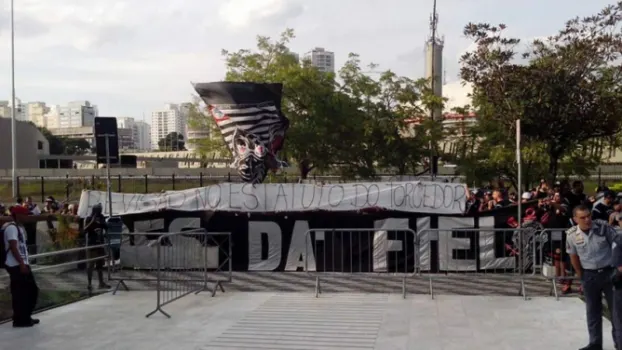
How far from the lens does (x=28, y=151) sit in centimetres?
7744

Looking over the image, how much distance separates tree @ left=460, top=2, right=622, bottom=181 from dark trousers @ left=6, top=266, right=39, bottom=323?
12.6 metres

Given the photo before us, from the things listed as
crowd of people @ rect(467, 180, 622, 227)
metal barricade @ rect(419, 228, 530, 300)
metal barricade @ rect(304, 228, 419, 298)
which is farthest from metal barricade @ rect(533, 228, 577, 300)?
Result: metal barricade @ rect(304, 228, 419, 298)

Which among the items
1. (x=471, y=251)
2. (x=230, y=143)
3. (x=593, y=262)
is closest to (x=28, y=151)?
(x=230, y=143)

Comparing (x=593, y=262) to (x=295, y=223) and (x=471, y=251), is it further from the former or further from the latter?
(x=295, y=223)

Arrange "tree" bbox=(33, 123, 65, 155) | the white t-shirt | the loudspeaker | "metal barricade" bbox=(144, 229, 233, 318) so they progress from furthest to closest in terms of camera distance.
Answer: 1. "tree" bbox=(33, 123, 65, 155)
2. the loudspeaker
3. "metal barricade" bbox=(144, 229, 233, 318)
4. the white t-shirt

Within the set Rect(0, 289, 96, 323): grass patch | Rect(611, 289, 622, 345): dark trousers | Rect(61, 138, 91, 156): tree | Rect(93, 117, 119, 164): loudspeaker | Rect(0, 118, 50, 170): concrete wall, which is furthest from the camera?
Rect(61, 138, 91, 156): tree

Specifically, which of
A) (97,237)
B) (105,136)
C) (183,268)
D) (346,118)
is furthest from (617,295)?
(346,118)

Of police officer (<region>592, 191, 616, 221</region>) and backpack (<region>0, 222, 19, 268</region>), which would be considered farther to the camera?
police officer (<region>592, 191, 616, 221</region>)

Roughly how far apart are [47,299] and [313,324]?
455cm

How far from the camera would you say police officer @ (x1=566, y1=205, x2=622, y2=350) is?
721cm

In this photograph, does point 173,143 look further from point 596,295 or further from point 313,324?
point 596,295

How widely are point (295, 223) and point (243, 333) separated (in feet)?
17.7

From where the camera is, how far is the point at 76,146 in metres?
130

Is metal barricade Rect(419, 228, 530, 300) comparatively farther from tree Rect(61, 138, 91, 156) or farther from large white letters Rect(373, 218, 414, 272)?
tree Rect(61, 138, 91, 156)
